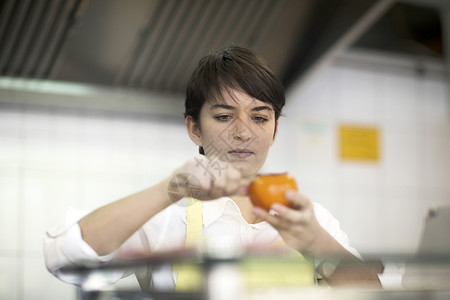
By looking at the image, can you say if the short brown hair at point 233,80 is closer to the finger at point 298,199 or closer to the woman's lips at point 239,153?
the woman's lips at point 239,153

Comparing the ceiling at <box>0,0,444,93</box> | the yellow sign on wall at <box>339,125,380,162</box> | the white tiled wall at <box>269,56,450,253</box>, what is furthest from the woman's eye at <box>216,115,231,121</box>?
the yellow sign on wall at <box>339,125,380,162</box>

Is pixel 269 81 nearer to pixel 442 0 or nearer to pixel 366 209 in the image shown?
pixel 442 0

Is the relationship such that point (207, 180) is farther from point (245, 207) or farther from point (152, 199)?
point (245, 207)

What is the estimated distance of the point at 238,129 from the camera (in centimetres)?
76

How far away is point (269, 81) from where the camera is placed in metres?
0.81

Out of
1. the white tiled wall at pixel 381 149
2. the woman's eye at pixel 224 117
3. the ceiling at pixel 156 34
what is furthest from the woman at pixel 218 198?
the white tiled wall at pixel 381 149

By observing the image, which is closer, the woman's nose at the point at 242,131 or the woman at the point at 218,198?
the woman at the point at 218,198

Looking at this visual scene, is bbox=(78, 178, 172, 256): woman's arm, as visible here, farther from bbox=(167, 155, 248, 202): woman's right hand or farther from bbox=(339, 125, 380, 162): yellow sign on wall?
bbox=(339, 125, 380, 162): yellow sign on wall

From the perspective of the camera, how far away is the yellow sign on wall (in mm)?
2354

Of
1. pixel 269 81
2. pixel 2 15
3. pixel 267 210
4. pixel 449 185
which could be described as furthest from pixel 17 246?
pixel 449 185

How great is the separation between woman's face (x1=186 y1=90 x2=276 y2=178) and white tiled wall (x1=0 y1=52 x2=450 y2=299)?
47.4 inches

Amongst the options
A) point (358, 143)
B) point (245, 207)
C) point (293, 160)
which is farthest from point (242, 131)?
point (358, 143)

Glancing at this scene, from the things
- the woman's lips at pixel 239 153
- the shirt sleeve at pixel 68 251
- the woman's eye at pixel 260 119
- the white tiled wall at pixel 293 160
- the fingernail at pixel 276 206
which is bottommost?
the fingernail at pixel 276 206

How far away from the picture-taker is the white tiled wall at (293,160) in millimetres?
1867
